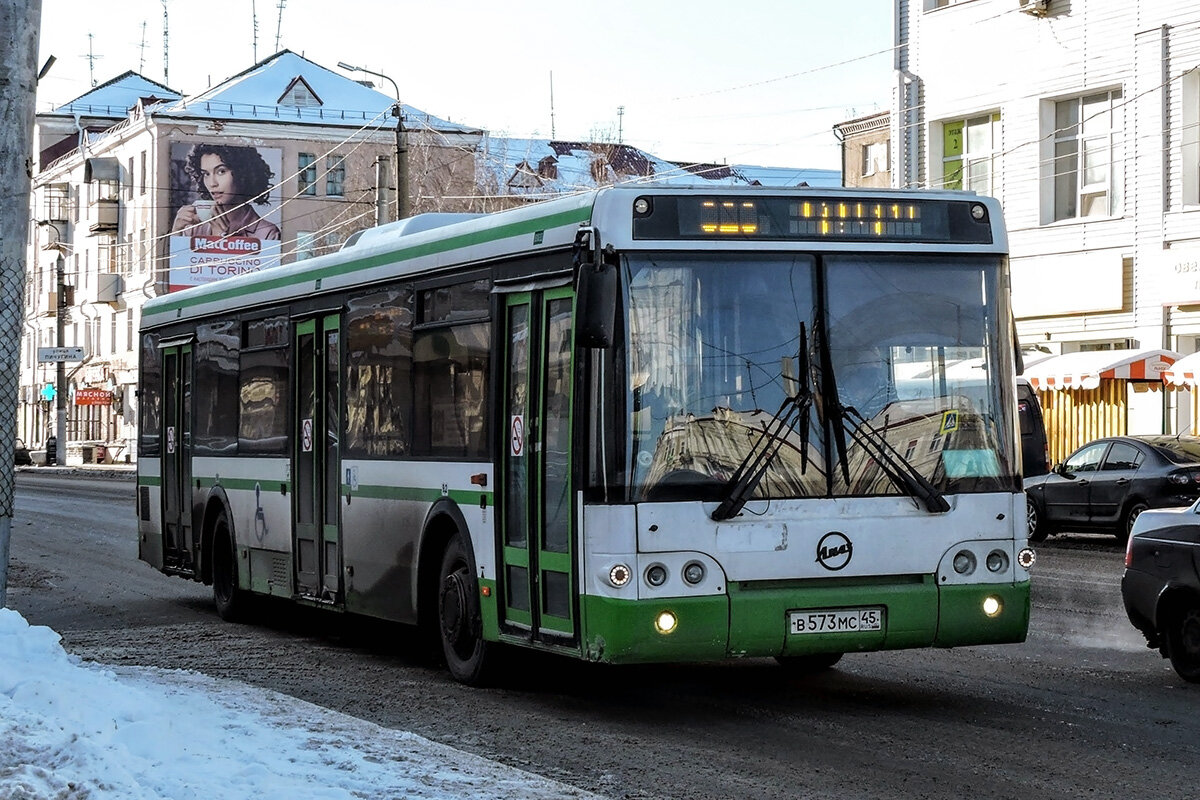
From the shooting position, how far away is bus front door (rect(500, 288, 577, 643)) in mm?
10438

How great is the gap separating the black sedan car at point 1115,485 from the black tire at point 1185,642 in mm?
14168

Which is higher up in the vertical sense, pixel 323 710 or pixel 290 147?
pixel 290 147

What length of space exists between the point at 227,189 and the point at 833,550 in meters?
72.6

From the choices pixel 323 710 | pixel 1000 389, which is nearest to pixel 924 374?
pixel 1000 389

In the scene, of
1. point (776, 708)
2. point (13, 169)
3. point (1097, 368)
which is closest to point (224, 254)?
point (1097, 368)

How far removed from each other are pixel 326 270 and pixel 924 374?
5.51 meters

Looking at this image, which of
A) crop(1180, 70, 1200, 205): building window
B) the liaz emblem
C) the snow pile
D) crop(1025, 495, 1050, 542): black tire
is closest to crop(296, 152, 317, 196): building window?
crop(1180, 70, 1200, 205): building window

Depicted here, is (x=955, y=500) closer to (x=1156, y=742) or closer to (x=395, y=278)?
(x=1156, y=742)

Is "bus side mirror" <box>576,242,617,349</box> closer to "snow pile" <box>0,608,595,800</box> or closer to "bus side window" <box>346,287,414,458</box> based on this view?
"snow pile" <box>0,608,595,800</box>

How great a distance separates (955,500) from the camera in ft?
34.2

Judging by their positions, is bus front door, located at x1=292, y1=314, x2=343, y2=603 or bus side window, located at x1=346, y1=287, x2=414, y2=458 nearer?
bus side window, located at x1=346, y1=287, x2=414, y2=458

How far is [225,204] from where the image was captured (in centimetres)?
8038

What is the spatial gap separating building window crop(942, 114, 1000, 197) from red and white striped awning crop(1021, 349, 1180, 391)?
500 centimetres

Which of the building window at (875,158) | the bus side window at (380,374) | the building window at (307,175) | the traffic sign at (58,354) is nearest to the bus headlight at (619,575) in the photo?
the bus side window at (380,374)
